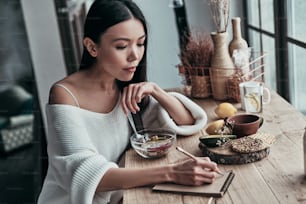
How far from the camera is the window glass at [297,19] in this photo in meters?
1.02

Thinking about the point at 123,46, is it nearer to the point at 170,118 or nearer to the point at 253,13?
the point at 170,118

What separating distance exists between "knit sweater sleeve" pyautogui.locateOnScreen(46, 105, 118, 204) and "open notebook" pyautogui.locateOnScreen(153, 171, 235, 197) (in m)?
0.12

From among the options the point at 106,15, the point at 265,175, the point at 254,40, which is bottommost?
the point at 265,175

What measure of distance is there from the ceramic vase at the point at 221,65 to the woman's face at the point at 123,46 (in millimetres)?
274

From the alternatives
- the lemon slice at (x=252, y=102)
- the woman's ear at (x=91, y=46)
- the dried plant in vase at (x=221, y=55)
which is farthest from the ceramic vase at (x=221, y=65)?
the woman's ear at (x=91, y=46)

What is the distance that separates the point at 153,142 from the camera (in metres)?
0.84

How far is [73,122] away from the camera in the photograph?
83cm

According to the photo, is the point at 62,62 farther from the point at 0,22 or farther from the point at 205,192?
the point at 205,192

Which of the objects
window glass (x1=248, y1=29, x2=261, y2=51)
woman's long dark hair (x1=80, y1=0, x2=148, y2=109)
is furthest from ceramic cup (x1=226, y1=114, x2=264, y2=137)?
window glass (x1=248, y1=29, x2=261, y2=51)

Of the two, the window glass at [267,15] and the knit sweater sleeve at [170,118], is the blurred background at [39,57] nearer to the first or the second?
the window glass at [267,15]

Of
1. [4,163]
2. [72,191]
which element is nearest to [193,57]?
[72,191]

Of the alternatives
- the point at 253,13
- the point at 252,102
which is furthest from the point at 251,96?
the point at 253,13

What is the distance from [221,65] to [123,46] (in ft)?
1.08

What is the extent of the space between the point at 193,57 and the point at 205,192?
1.85 feet
